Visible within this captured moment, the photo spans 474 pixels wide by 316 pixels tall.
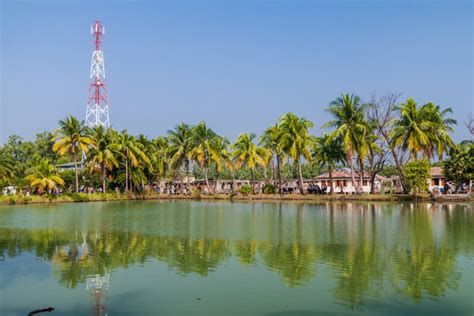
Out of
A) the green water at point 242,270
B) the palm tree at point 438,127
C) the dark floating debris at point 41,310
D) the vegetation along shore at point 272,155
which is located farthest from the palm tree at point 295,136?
the dark floating debris at point 41,310

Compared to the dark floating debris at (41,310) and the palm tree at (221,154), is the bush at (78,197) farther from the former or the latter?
the dark floating debris at (41,310)

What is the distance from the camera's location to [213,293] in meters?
11.2

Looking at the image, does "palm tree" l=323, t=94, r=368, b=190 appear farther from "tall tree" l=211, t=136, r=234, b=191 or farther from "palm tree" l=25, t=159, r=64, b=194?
"palm tree" l=25, t=159, r=64, b=194

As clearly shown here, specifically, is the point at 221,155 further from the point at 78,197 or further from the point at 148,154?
the point at 78,197

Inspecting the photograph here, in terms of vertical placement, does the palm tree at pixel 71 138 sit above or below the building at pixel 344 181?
above

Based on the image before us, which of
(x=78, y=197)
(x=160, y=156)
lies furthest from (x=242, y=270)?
(x=160, y=156)

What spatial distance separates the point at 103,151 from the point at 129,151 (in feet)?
12.2

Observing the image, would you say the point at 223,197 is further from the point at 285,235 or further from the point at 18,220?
the point at 285,235

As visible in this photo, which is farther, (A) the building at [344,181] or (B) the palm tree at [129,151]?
(A) the building at [344,181]

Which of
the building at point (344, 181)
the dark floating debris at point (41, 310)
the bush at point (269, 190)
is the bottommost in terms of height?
the dark floating debris at point (41, 310)

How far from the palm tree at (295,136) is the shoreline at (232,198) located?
4.70m

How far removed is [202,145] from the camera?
6106cm

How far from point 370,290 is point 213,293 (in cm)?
369

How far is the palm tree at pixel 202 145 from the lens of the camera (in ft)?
199
